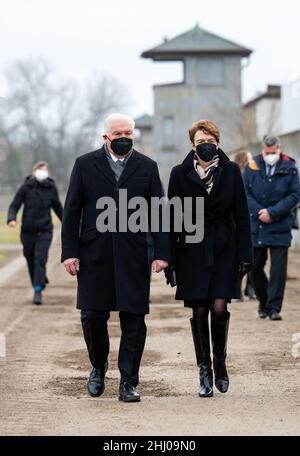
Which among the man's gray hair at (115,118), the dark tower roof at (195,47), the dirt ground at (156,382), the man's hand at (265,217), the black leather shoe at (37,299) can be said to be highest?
the man's gray hair at (115,118)

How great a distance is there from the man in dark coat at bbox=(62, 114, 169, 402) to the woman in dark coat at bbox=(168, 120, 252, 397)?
0.26 m

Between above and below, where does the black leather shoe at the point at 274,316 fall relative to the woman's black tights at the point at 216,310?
below

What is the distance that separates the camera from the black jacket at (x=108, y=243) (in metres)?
9.11

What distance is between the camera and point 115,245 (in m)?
9.12

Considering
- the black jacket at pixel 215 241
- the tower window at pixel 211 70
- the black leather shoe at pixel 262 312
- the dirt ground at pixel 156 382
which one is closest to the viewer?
the dirt ground at pixel 156 382

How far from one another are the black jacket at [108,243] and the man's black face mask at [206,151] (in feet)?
1.18

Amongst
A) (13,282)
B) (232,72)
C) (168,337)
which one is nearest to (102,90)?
(232,72)

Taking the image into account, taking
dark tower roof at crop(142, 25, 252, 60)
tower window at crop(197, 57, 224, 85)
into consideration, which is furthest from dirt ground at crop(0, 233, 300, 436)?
tower window at crop(197, 57, 224, 85)

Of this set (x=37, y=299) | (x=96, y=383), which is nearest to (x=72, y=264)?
(x=96, y=383)

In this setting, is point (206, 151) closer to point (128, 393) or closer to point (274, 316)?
point (128, 393)

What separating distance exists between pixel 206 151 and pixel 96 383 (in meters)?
1.86

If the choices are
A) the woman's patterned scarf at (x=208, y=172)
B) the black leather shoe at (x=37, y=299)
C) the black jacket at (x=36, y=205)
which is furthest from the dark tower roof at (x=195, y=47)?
the woman's patterned scarf at (x=208, y=172)

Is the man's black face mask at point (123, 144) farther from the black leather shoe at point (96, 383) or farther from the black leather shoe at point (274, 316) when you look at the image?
the black leather shoe at point (274, 316)

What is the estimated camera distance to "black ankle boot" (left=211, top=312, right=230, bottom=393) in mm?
9305
